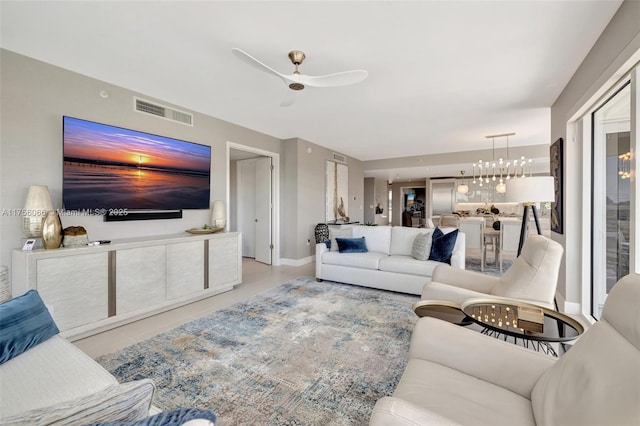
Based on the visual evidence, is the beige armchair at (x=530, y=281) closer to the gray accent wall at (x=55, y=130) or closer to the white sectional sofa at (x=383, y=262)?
the white sectional sofa at (x=383, y=262)

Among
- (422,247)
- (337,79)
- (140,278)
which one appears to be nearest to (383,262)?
(422,247)

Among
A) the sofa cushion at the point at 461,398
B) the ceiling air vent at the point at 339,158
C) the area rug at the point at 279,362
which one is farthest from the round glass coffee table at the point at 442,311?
the ceiling air vent at the point at 339,158

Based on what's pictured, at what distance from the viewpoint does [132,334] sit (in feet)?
8.77

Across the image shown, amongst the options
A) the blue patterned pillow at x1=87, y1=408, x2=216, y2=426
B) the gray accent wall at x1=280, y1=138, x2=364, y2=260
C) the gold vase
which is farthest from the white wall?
the gold vase

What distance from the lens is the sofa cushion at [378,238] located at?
459cm

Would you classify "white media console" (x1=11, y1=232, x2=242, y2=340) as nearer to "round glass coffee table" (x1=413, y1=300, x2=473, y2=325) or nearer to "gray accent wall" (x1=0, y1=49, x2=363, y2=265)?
"gray accent wall" (x1=0, y1=49, x2=363, y2=265)

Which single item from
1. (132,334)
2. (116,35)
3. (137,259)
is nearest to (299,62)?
(116,35)

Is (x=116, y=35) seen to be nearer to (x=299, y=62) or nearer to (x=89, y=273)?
(x=299, y=62)

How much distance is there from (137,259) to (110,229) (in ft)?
1.99

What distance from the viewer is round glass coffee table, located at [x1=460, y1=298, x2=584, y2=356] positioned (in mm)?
1556

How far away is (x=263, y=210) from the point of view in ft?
19.4

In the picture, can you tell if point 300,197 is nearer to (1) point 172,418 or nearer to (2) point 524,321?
(2) point 524,321

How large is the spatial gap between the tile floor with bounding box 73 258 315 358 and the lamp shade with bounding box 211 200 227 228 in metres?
1.00

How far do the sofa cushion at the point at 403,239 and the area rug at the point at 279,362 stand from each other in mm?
1199
